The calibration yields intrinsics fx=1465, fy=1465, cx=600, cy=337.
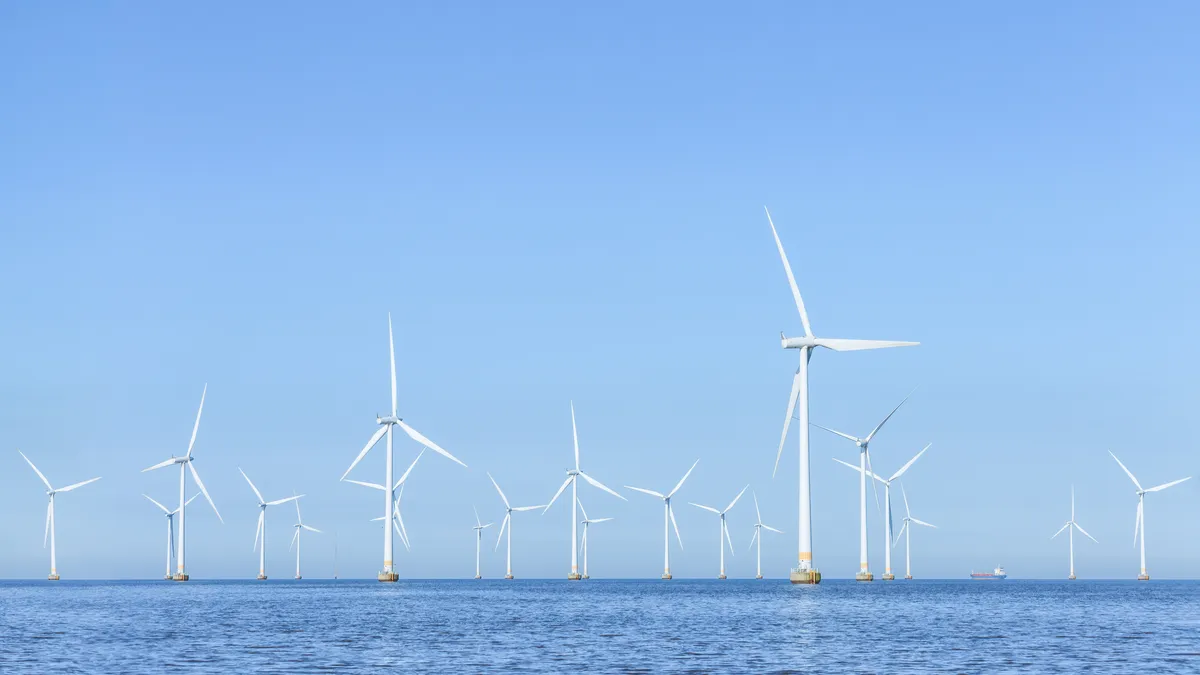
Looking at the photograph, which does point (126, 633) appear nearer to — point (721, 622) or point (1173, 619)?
point (721, 622)

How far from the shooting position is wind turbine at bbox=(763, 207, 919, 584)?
13012 centimetres

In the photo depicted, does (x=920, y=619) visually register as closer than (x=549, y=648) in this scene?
No

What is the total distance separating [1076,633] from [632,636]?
24.6m

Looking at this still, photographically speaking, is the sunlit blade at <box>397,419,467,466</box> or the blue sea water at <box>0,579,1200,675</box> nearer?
the blue sea water at <box>0,579,1200,675</box>

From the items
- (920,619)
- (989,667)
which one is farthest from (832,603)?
(989,667)

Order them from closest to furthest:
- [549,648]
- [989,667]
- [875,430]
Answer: [989,667], [549,648], [875,430]

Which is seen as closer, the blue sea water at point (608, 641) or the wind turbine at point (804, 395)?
the blue sea water at point (608, 641)

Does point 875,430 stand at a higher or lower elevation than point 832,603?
higher

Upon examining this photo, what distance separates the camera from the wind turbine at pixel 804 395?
427 feet

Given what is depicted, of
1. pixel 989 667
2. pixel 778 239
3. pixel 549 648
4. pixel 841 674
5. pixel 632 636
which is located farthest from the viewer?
pixel 778 239

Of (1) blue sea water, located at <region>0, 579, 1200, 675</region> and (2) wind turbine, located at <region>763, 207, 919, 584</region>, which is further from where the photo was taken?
(2) wind turbine, located at <region>763, 207, 919, 584</region>

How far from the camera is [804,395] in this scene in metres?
132

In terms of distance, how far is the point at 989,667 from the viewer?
181 ft

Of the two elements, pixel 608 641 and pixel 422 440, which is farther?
pixel 422 440
